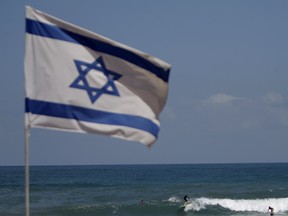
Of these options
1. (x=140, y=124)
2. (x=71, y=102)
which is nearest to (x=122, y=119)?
(x=140, y=124)

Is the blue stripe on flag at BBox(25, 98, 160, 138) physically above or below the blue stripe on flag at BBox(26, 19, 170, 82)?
below

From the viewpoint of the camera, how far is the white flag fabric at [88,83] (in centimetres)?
683

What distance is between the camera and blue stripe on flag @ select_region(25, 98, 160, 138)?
22.4 ft

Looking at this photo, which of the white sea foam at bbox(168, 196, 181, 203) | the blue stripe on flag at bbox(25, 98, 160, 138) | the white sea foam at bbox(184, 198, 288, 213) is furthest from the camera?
the white sea foam at bbox(168, 196, 181, 203)

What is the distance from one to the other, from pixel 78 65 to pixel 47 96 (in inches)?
20.6

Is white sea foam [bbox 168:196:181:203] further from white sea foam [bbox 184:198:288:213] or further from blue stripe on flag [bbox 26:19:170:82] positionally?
blue stripe on flag [bbox 26:19:170:82]

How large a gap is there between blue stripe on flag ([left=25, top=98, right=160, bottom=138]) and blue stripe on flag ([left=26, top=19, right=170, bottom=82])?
0.61m

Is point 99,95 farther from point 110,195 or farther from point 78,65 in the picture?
point 110,195

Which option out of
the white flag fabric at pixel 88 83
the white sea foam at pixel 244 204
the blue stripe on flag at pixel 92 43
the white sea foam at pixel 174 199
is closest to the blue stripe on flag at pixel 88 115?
the white flag fabric at pixel 88 83

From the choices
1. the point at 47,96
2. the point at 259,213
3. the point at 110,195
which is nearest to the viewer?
the point at 47,96

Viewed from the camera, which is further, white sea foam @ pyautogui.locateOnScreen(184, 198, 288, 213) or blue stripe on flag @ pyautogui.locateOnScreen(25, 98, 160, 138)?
white sea foam @ pyautogui.locateOnScreen(184, 198, 288, 213)

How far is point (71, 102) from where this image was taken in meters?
7.02

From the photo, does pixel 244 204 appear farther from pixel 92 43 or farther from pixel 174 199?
pixel 92 43

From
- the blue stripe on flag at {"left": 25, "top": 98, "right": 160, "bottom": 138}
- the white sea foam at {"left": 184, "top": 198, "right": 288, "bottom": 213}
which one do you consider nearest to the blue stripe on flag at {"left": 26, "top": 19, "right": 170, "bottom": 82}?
the blue stripe on flag at {"left": 25, "top": 98, "right": 160, "bottom": 138}
